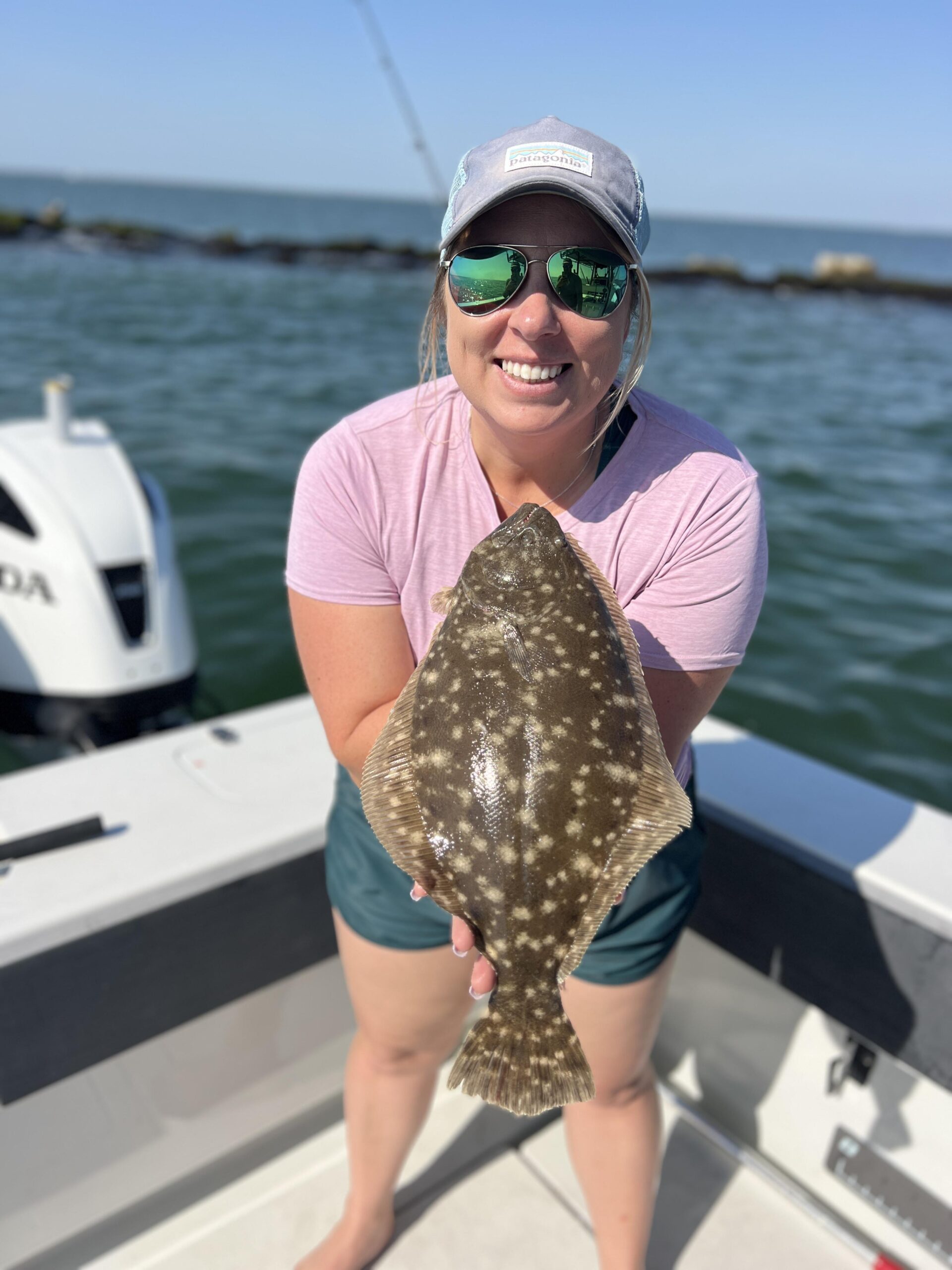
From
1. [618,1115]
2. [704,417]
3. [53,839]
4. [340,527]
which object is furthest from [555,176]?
[704,417]

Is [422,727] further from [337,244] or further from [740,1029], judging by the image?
[337,244]

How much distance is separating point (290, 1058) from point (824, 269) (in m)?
64.3

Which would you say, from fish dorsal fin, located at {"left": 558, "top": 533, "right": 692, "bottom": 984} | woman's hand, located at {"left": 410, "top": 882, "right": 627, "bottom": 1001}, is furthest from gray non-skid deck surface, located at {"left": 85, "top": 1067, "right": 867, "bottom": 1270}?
fish dorsal fin, located at {"left": 558, "top": 533, "right": 692, "bottom": 984}

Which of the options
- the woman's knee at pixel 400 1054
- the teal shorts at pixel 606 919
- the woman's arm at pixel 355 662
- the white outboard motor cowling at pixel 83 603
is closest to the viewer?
the woman's arm at pixel 355 662

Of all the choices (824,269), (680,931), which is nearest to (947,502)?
(680,931)

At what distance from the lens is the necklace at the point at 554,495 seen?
1.94 metres

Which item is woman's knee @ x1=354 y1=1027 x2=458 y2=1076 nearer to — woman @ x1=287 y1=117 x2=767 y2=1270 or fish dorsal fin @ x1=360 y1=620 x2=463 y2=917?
woman @ x1=287 y1=117 x2=767 y2=1270

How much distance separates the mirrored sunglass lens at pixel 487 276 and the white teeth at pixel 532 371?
0.11m

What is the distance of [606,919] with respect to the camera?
2096mm

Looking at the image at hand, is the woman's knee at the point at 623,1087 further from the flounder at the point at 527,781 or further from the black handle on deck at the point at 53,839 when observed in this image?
the black handle on deck at the point at 53,839

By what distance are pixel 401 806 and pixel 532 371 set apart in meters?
0.86

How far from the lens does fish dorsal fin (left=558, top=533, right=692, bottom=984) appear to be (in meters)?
1.65

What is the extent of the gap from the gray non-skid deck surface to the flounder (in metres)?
1.53

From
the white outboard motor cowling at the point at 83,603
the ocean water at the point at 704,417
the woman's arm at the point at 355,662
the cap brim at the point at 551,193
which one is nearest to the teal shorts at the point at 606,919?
the woman's arm at the point at 355,662
